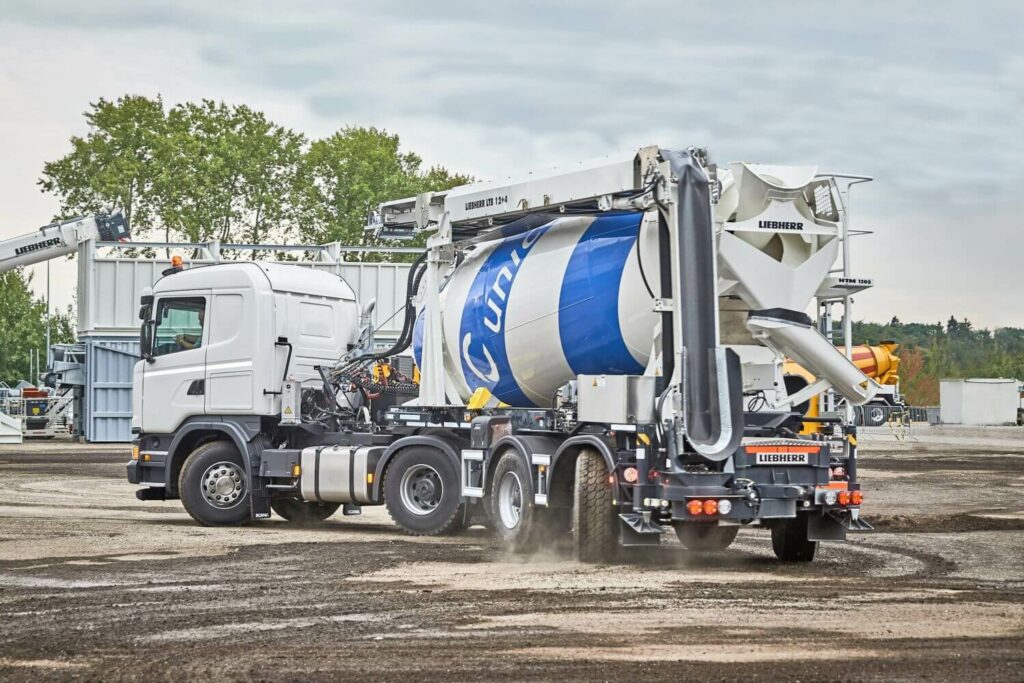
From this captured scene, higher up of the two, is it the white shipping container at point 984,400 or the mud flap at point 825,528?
the white shipping container at point 984,400

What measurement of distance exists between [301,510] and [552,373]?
6.13 metres

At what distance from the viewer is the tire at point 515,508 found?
48.1 ft

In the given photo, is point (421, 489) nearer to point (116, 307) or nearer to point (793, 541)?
point (793, 541)

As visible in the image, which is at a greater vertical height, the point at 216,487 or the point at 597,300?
the point at 597,300

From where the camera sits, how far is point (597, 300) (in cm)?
1421

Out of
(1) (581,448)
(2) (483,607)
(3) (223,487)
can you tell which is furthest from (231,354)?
(2) (483,607)

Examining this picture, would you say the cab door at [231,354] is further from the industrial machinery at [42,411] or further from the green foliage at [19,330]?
the green foliage at [19,330]

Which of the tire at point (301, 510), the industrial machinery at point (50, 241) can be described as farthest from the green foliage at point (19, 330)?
the tire at point (301, 510)

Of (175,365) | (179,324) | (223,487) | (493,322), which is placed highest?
(179,324)

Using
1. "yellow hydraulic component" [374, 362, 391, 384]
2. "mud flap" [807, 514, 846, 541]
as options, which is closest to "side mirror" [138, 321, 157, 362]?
"yellow hydraulic component" [374, 362, 391, 384]

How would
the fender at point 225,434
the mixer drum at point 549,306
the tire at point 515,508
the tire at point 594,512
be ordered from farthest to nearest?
the fender at point 225,434 → the tire at point 515,508 → the mixer drum at point 549,306 → the tire at point 594,512

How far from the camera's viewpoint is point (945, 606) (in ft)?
36.1

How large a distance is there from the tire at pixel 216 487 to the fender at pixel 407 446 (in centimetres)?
199

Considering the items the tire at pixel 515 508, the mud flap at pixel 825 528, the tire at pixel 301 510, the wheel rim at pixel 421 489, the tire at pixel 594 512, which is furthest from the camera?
the tire at pixel 301 510
